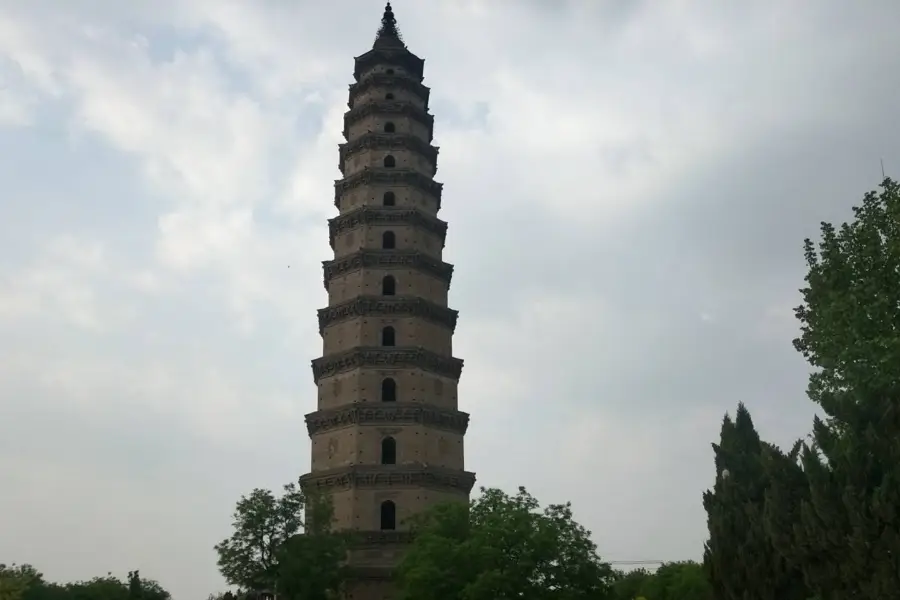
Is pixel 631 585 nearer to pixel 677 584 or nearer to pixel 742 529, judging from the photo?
pixel 677 584

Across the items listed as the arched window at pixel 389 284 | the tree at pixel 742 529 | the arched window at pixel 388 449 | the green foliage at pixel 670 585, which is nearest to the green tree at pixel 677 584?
the green foliage at pixel 670 585

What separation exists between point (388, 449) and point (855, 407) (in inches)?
705

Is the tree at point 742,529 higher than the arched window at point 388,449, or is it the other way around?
the arched window at point 388,449

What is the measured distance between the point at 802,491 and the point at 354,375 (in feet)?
58.0

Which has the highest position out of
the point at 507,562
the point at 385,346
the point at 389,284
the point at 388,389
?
the point at 389,284

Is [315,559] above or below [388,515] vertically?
below

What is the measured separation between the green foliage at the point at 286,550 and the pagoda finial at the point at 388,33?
72.1 ft

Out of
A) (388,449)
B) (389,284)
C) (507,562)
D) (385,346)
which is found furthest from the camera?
(389,284)

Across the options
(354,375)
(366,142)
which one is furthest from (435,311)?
(366,142)

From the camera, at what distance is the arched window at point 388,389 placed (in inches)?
1337

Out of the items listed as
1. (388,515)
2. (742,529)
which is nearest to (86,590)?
(388,515)

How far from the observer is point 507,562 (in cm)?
2589

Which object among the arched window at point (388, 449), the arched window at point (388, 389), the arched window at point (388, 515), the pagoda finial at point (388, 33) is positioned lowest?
the arched window at point (388, 515)

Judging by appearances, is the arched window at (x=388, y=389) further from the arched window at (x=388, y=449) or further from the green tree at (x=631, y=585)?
the green tree at (x=631, y=585)
